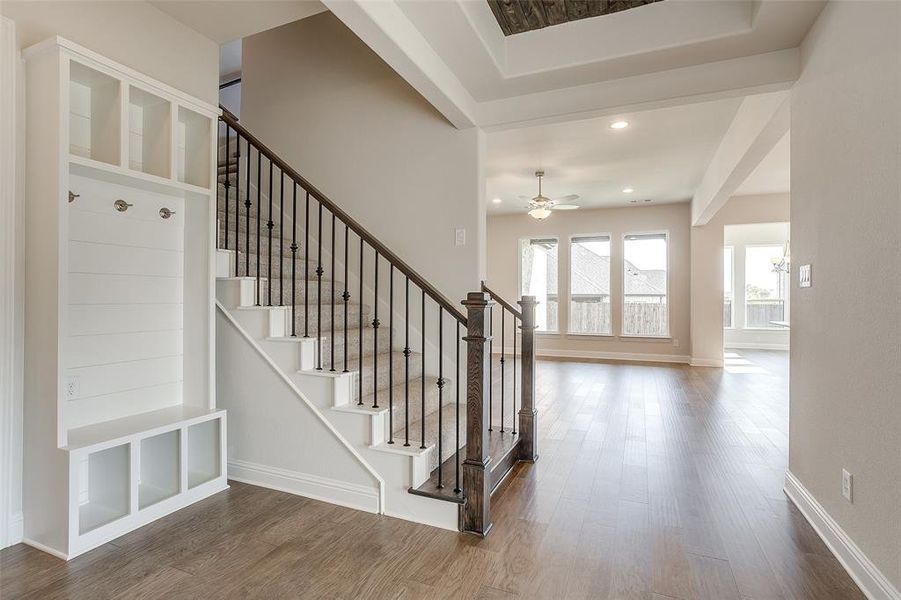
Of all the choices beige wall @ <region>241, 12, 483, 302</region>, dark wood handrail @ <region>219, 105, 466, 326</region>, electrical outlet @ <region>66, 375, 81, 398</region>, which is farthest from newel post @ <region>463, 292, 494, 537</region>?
electrical outlet @ <region>66, 375, 81, 398</region>

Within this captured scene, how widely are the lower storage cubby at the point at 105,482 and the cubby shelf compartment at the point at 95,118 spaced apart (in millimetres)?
1533

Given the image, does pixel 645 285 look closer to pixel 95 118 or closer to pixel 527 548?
pixel 527 548

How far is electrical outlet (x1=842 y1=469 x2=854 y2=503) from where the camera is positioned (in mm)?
1983

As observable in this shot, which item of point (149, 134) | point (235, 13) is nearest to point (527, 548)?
point (149, 134)

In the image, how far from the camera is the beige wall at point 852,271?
170 cm

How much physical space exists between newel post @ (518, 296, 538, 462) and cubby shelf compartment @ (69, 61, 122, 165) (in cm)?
257

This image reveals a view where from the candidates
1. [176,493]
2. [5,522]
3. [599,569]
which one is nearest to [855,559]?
[599,569]

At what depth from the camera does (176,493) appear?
98.9 inches

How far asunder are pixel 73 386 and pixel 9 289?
565 millimetres

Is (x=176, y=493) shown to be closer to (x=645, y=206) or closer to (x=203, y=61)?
(x=203, y=61)

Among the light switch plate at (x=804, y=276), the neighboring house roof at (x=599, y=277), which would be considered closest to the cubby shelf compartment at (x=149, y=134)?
the light switch plate at (x=804, y=276)

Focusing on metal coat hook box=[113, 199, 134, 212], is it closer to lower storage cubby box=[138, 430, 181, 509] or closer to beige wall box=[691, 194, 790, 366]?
lower storage cubby box=[138, 430, 181, 509]

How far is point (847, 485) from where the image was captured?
202 centimetres

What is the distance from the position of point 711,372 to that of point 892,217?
594 centimetres
